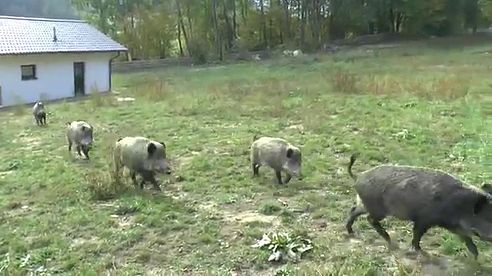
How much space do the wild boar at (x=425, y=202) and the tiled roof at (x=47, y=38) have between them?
1959 centimetres

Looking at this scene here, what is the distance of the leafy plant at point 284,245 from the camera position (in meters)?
6.07

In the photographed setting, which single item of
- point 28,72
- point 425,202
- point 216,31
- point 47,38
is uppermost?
point 216,31

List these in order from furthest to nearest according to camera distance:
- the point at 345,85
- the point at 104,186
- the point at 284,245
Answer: the point at 345,85, the point at 104,186, the point at 284,245

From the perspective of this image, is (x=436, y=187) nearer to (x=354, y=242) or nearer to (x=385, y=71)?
(x=354, y=242)

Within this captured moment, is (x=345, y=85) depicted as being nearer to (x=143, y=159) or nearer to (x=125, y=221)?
(x=143, y=159)

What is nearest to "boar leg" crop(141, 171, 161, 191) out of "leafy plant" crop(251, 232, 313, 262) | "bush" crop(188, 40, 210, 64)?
"leafy plant" crop(251, 232, 313, 262)

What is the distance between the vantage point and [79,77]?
26.5 m

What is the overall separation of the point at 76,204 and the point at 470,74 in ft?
60.6

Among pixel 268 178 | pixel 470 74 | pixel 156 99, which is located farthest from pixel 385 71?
pixel 268 178

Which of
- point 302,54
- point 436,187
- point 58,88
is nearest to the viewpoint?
point 436,187

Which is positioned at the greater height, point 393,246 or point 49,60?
point 49,60

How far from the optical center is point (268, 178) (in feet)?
30.8

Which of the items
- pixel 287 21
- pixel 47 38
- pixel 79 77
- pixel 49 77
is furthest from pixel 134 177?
pixel 287 21

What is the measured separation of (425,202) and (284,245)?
152 centimetres
